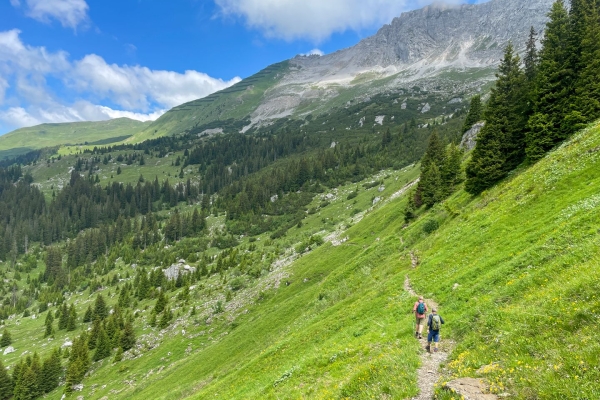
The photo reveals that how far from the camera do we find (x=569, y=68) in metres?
36.3

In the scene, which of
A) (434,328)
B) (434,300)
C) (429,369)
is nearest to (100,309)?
(434,300)

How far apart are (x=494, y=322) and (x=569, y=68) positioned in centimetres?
3791

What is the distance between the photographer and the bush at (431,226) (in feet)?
131

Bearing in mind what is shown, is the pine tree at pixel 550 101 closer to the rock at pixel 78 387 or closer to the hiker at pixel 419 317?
the hiker at pixel 419 317

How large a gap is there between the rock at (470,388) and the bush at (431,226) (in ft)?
102

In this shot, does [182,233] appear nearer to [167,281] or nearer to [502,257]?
[167,281]

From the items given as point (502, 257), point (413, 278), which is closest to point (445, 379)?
point (502, 257)

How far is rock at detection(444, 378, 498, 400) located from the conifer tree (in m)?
34.9

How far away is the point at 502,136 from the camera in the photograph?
3950cm

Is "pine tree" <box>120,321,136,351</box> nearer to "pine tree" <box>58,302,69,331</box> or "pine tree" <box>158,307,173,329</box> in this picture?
A: "pine tree" <box>158,307,173,329</box>

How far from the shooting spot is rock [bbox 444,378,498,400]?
9.47 metres

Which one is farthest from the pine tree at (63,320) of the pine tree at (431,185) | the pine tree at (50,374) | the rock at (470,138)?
the rock at (470,138)

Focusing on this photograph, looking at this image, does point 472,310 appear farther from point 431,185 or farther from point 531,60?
point 531,60

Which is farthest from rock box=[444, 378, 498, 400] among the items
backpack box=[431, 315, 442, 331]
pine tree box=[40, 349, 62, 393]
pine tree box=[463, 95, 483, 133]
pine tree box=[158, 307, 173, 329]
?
pine tree box=[40, 349, 62, 393]
